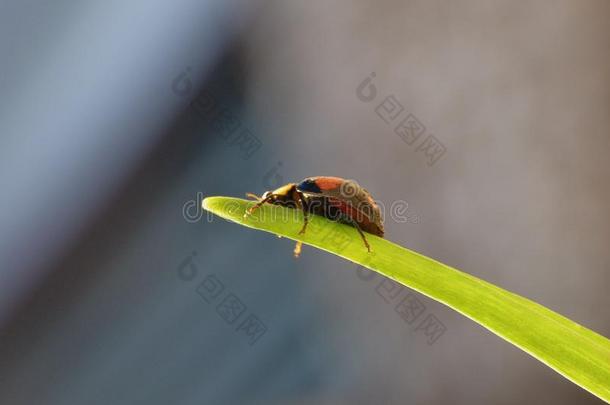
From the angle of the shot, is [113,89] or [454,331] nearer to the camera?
[113,89]

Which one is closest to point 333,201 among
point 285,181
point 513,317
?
point 513,317

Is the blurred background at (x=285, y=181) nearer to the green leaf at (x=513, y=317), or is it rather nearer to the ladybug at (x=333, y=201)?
the ladybug at (x=333, y=201)

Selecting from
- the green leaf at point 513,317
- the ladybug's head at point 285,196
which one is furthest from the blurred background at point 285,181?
the green leaf at point 513,317

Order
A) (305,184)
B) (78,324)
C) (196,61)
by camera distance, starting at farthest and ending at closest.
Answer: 1. (196,61)
2. (78,324)
3. (305,184)

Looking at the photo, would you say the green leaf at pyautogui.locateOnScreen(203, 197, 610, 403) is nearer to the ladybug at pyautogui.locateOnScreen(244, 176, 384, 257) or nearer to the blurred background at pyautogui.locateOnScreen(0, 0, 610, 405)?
the ladybug at pyautogui.locateOnScreen(244, 176, 384, 257)

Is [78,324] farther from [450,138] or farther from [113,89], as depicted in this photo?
[450,138]

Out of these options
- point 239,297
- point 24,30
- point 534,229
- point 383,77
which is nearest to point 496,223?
point 534,229

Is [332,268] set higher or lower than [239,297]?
lower

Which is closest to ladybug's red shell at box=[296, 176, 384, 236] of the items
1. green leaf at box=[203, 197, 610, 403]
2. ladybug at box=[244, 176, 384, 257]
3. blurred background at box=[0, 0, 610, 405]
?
ladybug at box=[244, 176, 384, 257]
